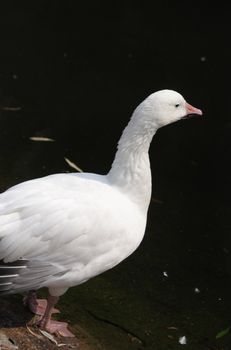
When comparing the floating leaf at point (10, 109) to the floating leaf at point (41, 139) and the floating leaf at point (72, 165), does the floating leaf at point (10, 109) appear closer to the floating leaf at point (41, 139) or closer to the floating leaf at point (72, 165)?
the floating leaf at point (41, 139)

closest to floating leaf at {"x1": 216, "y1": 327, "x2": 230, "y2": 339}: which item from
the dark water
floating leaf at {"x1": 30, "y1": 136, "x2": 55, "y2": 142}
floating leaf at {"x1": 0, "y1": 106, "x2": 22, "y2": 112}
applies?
the dark water

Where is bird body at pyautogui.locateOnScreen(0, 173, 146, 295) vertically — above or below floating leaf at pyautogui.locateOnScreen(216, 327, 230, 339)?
above

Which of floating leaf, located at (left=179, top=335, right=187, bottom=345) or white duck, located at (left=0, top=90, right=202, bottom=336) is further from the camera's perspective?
floating leaf, located at (left=179, top=335, right=187, bottom=345)

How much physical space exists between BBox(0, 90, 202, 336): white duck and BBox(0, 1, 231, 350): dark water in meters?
0.58

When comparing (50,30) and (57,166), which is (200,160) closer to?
(57,166)

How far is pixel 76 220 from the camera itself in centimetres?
372

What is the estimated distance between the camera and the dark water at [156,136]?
4.52 m

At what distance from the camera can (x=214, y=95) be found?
834 cm

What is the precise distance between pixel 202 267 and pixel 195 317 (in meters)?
0.60

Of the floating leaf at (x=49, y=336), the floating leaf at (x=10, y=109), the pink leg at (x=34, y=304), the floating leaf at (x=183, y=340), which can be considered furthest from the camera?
the floating leaf at (x=10, y=109)

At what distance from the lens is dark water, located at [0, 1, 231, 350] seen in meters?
4.52

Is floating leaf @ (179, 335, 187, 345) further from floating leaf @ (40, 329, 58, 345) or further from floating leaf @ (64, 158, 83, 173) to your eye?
floating leaf @ (64, 158, 83, 173)

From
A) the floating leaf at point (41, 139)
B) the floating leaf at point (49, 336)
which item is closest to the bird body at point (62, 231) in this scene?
the floating leaf at point (49, 336)

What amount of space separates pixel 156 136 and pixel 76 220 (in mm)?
3459
